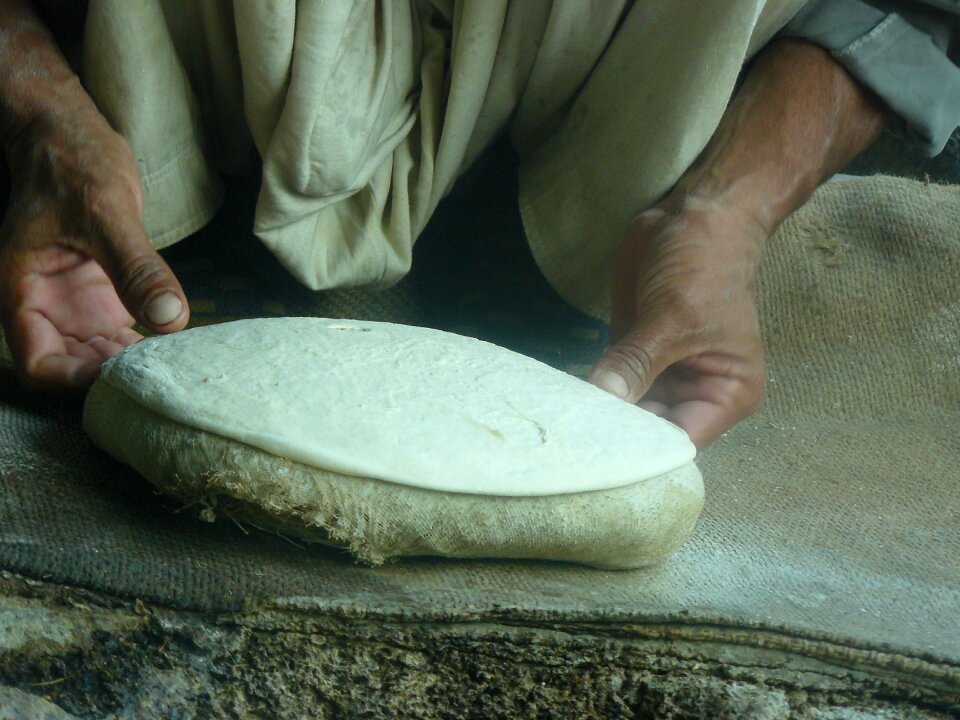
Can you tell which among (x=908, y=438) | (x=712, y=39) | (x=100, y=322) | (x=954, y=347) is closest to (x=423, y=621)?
(x=100, y=322)

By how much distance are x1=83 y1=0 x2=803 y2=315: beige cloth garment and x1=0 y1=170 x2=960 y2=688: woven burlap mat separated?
0.16m

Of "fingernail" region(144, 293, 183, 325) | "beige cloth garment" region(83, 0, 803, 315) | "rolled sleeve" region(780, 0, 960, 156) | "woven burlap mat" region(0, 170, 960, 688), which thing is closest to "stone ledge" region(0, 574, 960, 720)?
"woven burlap mat" region(0, 170, 960, 688)

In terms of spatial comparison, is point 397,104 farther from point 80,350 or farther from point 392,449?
point 392,449

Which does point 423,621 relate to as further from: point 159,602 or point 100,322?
point 100,322

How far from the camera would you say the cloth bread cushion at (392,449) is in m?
0.60

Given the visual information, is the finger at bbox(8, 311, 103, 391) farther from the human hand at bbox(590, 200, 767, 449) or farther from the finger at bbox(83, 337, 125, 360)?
the human hand at bbox(590, 200, 767, 449)

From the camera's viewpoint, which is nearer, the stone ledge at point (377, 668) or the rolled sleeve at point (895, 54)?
the stone ledge at point (377, 668)

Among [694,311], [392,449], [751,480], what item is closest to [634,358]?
[694,311]

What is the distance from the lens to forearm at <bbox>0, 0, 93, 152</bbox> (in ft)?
3.11

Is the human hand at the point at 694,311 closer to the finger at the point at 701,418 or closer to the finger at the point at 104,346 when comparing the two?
the finger at the point at 701,418

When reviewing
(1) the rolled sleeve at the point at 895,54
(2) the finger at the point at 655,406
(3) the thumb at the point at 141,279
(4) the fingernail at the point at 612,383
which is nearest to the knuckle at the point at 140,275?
(3) the thumb at the point at 141,279

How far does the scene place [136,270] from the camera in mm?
803

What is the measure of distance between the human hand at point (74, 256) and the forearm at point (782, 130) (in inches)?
22.6

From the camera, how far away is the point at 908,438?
46.9 inches
